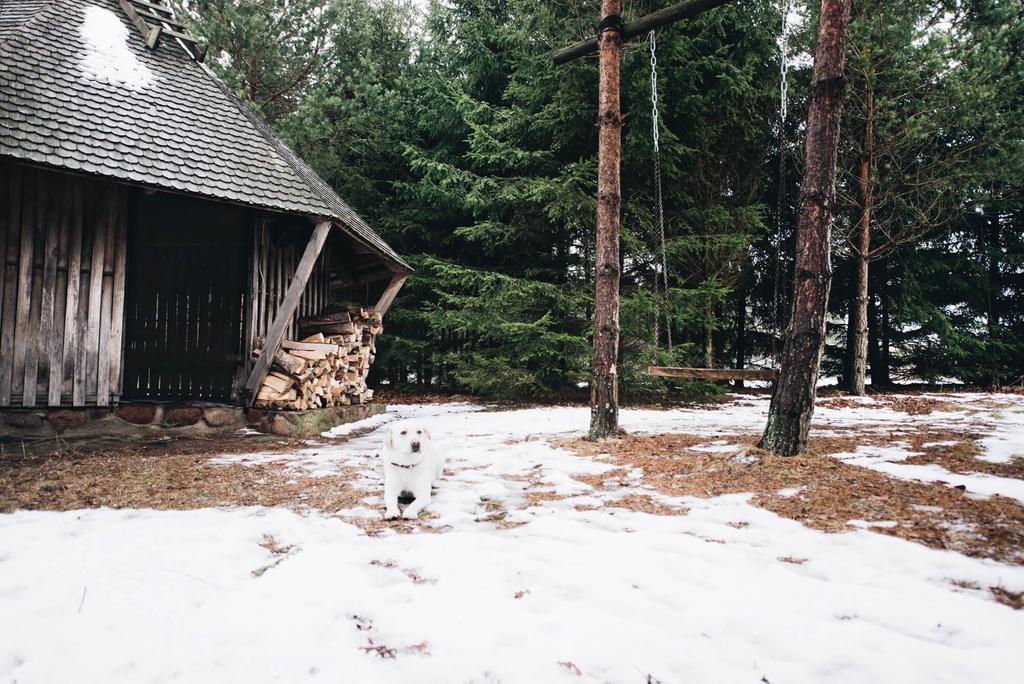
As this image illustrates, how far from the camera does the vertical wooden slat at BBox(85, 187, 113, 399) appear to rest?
6.59m

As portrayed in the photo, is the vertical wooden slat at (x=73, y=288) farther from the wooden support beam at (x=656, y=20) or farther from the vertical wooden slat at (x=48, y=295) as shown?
the wooden support beam at (x=656, y=20)

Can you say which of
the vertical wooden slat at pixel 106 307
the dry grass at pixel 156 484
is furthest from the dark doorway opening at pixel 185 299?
the dry grass at pixel 156 484

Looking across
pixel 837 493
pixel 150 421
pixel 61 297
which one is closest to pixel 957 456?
pixel 837 493

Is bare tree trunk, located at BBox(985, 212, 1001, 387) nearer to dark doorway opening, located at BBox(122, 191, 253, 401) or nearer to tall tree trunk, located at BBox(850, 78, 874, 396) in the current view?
tall tree trunk, located at BBox(850, 78, 874, 396)

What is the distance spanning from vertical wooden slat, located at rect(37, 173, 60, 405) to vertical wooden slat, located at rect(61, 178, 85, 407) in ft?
0.37

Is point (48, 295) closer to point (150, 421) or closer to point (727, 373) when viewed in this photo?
point (150, 421)

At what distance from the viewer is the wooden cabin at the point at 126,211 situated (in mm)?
6152

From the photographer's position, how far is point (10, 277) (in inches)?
245

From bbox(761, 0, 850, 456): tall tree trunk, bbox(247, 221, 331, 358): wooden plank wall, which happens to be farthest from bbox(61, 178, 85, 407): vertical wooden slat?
bbox(761, 0, 850, 456): tall tree trunk

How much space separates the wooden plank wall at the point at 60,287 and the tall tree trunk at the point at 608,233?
5.94 metres

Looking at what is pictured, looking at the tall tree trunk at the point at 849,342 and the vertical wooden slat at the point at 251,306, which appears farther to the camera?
the tall tree trunk at the point at 849,342

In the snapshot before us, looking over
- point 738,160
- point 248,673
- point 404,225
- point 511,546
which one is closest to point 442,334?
point 404,225

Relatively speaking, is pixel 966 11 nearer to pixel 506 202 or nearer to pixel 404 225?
pixel 506 202

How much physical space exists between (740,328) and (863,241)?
176 inches
